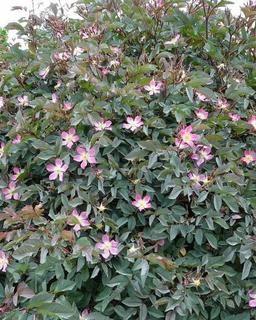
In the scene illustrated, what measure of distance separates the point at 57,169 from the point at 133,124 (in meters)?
0.25

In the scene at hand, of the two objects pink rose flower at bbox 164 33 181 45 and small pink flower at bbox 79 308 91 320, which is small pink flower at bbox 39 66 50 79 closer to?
pink rose flower at bbox 164 33 181 45

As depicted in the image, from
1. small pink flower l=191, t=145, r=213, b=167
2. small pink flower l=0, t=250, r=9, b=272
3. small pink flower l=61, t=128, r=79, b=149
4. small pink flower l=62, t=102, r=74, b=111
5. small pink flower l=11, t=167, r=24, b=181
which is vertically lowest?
small pink flower l=0, t=250, r=9, b=272

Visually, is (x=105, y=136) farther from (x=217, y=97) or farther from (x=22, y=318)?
(x=22, y=318)

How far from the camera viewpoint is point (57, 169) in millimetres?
1515

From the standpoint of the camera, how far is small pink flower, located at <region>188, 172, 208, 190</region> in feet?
4.81

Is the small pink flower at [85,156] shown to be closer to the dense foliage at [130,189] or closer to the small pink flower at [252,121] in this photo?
the dense foliage at [130,189]

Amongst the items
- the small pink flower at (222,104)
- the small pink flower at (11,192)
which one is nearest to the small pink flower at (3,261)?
the small pink flower at (11,192)

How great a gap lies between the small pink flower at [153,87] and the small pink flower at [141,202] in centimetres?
32

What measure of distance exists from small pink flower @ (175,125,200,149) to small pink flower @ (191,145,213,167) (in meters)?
0.04

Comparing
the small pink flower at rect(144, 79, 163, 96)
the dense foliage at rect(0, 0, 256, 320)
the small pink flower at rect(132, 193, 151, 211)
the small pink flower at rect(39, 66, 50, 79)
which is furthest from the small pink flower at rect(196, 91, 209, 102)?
the small pink flower at rect(39, 66, 50, 79)

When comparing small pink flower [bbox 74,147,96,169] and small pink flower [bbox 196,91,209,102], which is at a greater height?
small pink flower [bbox 196,91,209,102]

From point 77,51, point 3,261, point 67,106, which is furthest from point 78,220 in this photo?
point 77,51

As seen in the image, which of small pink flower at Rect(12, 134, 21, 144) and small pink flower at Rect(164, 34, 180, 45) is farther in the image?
small pink flower at Rect(164, 34, 180, 45)

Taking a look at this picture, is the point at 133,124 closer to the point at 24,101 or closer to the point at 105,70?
the point at 105,70
